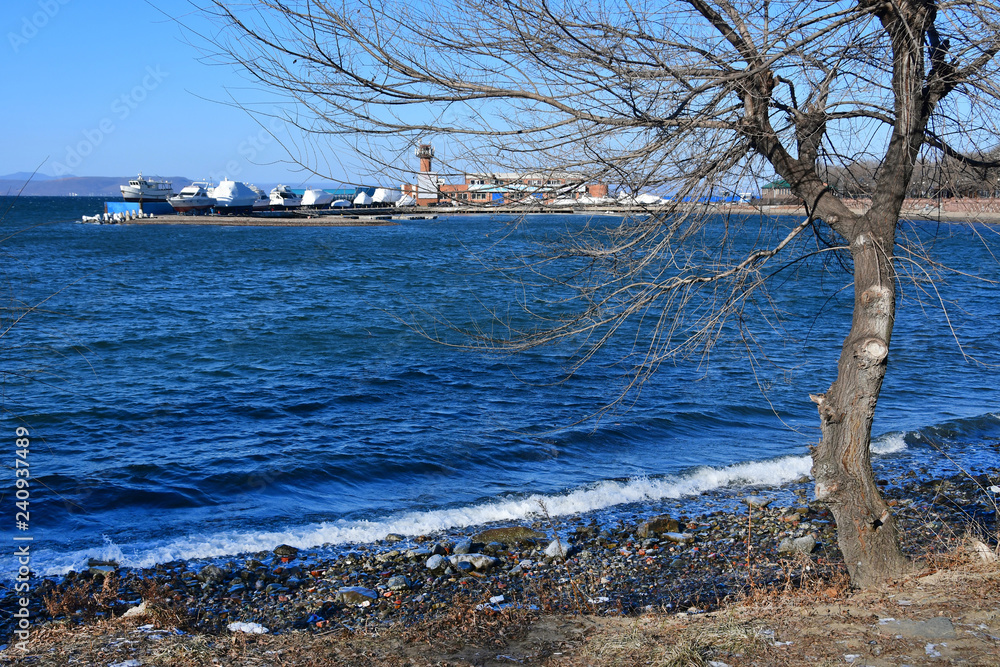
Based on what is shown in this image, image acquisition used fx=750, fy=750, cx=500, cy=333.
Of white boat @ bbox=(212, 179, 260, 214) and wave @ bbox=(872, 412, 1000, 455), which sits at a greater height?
white boat @ bbox=(212, 179, 260, 214)

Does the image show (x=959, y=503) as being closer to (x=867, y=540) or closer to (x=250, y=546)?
(x=867, y=540)

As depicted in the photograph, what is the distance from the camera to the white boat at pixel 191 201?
93062 mm

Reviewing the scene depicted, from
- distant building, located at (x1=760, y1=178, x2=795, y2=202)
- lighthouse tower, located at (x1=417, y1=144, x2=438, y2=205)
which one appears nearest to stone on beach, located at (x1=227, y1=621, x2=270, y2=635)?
lighthouse tower, located at (x1=417, y1=144, x2=438, y2=205)

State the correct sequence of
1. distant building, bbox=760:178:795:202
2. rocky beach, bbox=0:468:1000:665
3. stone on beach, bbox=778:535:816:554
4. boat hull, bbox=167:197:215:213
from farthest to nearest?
boat hull, bbox=167:197:215:213
stone on beach, bbox=778:535:816:554
rocky beach, bbox=0:468:1000:665
distant building, bbox=760:178:795:202

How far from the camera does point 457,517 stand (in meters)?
8.68

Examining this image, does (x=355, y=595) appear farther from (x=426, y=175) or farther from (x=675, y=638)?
(x=426, y=175)

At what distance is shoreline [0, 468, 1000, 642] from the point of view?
599cm

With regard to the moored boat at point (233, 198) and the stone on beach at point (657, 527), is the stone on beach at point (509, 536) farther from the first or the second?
the moored boat at point (233, 198)

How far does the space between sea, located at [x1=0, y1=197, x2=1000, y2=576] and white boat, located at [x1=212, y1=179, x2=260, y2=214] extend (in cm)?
7741

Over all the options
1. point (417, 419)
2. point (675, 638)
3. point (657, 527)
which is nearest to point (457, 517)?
point (657, 527)

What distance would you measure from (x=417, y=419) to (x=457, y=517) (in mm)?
4050

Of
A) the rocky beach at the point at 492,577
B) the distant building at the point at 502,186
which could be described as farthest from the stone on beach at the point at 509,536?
the distant building at the point at 502,186

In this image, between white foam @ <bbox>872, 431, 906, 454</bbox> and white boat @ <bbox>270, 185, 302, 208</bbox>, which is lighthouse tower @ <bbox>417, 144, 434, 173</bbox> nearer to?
white foam @ <bbox>872, 431, 906, 454</bbox>

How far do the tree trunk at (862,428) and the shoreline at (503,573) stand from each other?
0.79 meters
